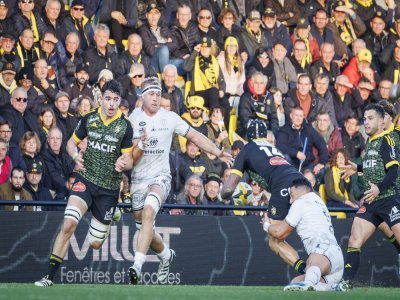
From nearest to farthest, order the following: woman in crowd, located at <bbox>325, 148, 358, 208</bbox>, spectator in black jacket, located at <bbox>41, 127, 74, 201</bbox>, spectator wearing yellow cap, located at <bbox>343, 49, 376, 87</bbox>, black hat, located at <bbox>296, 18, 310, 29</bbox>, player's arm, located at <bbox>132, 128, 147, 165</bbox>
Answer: player's arm, located at <bbox>132, 128, 147, 165</bbox> → spectator in black jacket, located at <bbox>41, 127, 74, 201</bbox> → woman in crowd, located at <bbox>325, 148, 358, 208</bbox> → black hat, located at <bbox>296, 18, 310, 29</bbox> → spectator wearing yellow cap, located at <bbox>343, 49, 376, 87</bbox>

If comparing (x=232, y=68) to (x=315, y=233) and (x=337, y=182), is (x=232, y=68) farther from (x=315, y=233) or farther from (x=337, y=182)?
(x=315, y=233)

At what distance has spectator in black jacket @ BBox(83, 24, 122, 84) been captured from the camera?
20625 mm

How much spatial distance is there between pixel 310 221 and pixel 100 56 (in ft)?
25.9

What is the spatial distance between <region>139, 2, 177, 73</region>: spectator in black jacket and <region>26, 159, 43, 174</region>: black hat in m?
4.01

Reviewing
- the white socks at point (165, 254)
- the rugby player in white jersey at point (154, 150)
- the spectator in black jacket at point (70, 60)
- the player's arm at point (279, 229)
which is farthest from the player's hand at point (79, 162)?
the spectator in black jacket at point (70, 60)

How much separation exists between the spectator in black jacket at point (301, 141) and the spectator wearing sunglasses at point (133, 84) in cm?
286

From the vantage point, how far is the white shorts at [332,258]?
1385cm

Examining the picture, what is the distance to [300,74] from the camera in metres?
23.1

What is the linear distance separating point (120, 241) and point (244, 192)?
234cm

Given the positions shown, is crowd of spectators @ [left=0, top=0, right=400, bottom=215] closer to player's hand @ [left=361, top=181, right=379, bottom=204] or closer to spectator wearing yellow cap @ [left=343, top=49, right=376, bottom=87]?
spectator wearing yellow cap @ [left=343, top=49, right=376, bottom=87]

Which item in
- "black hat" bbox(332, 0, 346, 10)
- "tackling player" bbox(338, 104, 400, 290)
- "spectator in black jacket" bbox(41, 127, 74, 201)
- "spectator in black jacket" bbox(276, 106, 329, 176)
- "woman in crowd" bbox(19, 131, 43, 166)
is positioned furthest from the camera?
"black hat" bbox(332, 0, 346, 10)

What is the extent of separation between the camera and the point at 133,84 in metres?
20.9

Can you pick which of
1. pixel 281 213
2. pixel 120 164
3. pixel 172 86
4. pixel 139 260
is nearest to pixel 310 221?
pixel 281 213

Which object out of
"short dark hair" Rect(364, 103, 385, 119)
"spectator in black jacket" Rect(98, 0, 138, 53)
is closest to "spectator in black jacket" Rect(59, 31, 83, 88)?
"spectator in black jacket" Rect(98, 0, 138, 53)
